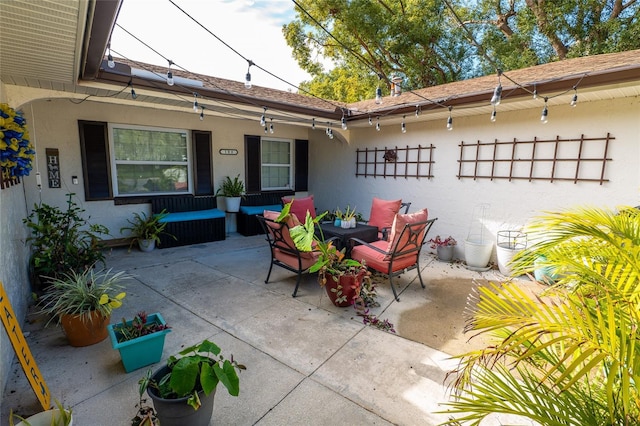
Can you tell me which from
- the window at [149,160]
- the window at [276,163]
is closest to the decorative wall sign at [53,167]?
the window at [149,160]

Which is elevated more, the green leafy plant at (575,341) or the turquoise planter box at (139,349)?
the green leafy plant at (575,341)

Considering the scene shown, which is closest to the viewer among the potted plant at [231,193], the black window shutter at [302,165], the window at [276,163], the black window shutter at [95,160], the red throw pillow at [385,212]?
the red throw pillow at [385,212]

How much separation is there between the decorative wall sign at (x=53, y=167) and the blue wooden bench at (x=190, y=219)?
1391 mm

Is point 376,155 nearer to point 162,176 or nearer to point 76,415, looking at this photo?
point 162,176

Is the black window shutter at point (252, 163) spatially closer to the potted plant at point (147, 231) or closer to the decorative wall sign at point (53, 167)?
the potted plant at point (147, 231)

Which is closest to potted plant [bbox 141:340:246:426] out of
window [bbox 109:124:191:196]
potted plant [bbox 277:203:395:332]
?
potted plant [bbox 277:203:395:332]

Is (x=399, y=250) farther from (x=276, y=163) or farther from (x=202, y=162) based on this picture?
(x=276, y=163)

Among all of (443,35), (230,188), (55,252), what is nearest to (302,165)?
(230,188)

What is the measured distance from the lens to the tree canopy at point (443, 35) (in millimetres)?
8664

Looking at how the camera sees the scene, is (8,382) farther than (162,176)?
No

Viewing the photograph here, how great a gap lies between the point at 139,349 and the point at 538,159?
5.05 meters

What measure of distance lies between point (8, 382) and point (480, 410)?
2.87m

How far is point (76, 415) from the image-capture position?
179 cm

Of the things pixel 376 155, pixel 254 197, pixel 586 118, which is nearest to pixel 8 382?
pixel 254 197
